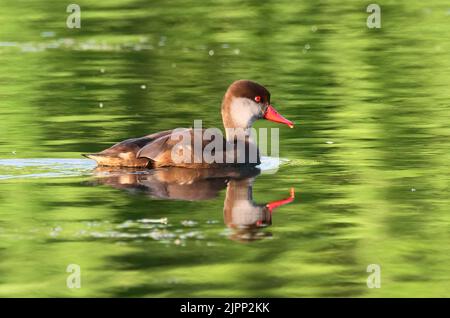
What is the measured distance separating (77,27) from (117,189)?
626 inches

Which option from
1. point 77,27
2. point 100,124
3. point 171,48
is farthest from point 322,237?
point 77,27

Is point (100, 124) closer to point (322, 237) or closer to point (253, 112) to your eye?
point (253, 112)

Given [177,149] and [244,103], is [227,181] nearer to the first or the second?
[177,149]

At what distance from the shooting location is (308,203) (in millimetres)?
12430

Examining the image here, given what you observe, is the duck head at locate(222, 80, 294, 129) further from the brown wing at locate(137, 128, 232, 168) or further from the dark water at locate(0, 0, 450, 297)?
the brown wing at locate(137, 128, 232, 168)

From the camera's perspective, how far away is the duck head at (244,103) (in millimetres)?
15297

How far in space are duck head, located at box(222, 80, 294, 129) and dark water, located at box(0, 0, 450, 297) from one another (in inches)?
25.2

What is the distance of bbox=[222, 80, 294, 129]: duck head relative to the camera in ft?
50.2

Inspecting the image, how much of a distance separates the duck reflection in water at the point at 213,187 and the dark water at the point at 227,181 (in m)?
0.05

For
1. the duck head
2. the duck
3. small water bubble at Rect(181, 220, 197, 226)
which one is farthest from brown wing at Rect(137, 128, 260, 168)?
small water bubble at Rect(181, 220, 197, 226)

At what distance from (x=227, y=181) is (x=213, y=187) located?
1.37ft

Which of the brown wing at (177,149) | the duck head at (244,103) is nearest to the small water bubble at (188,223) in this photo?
the brown wing at (177,149)

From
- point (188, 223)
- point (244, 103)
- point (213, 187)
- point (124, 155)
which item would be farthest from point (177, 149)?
point (188, 223)

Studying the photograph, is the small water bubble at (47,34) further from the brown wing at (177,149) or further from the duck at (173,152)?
the brown wing at (177,149)
